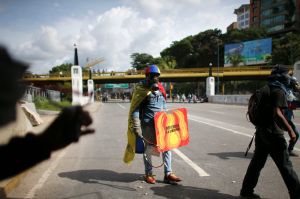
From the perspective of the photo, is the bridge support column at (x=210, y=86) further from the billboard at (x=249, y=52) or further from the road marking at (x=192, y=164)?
the road marking at (x=192, y=164)

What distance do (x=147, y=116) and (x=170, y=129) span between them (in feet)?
1.41

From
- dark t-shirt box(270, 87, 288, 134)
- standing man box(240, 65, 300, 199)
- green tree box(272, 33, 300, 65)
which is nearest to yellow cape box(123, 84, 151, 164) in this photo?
standing man box(240, 65, 300, 199)

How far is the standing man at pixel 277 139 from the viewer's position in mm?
4438

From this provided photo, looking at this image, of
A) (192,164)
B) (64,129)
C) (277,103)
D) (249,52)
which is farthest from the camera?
(249,52)

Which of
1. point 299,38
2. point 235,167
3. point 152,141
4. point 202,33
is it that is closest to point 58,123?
point 152,141

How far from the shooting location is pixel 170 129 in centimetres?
569

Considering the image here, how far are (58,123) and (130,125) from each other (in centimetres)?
392

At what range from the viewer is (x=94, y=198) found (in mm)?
5004

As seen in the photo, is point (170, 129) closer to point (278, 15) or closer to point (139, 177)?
point (139, 177)

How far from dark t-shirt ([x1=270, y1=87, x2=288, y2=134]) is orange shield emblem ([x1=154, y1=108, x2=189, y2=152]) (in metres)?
1.65

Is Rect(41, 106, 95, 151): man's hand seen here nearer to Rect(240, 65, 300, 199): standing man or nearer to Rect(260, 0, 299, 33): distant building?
Rect(240, 65, 300, 199): standing man

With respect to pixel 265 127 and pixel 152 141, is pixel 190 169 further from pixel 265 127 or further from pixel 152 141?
pixel 265 127

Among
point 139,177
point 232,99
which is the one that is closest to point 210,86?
point 232,99

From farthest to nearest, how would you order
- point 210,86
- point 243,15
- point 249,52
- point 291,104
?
point 243,15 < point 249,52 < point 210,86 < point 291,104
